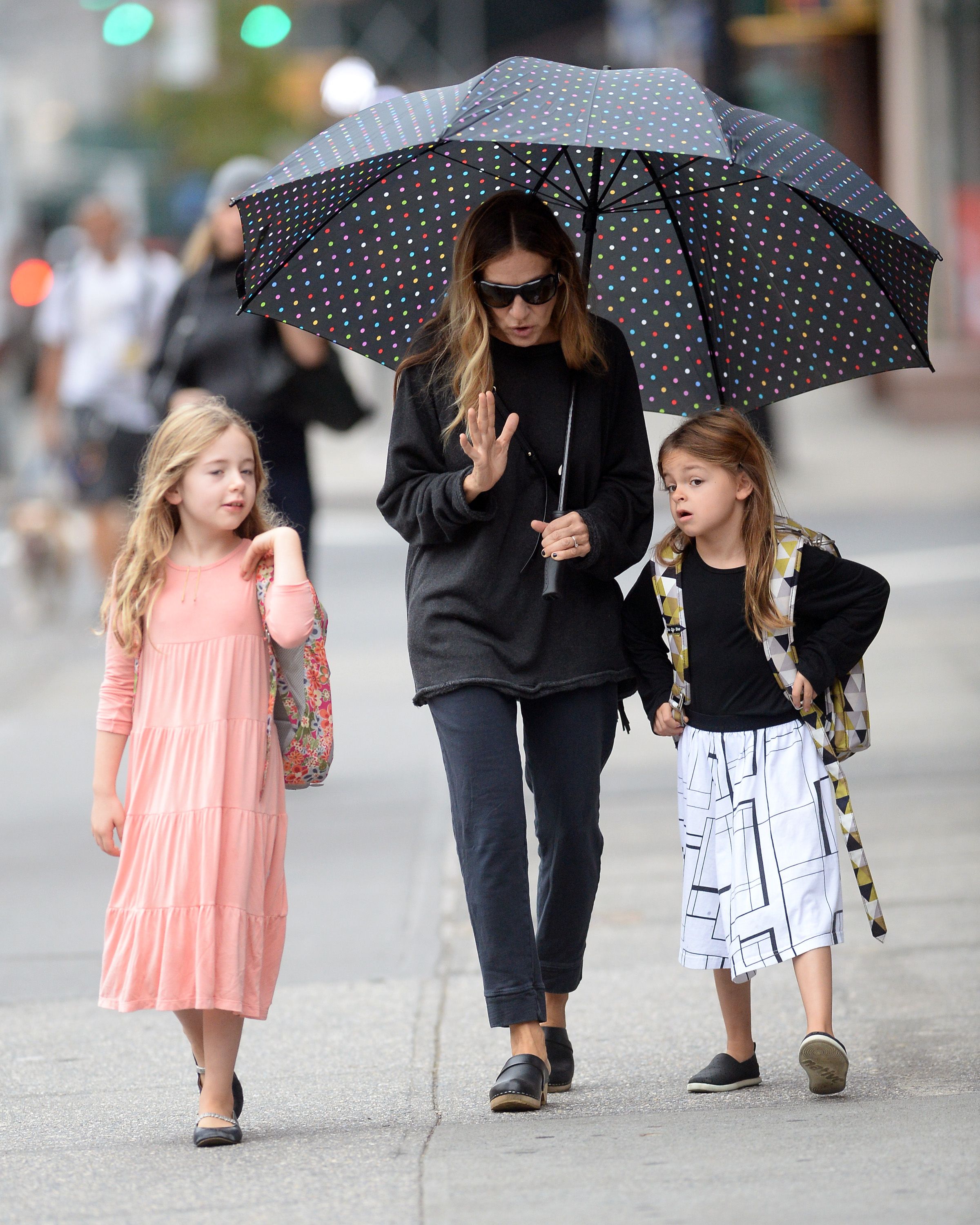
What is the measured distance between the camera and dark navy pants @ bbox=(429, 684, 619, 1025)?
400cm

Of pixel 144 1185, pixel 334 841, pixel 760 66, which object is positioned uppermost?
pixel 760 66

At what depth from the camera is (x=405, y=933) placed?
575 cm

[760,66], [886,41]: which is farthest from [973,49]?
[760,66]

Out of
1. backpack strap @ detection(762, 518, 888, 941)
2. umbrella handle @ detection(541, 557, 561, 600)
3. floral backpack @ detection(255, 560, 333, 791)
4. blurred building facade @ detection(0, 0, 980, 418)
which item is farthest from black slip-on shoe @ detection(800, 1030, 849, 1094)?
blurred building facade @ detection(0, 0, 980, 418)

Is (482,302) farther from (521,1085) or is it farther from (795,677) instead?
(521,1085)

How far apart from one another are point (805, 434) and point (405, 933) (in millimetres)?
16332

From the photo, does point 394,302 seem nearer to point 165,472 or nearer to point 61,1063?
point 165,472

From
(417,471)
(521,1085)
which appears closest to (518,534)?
(417,471)

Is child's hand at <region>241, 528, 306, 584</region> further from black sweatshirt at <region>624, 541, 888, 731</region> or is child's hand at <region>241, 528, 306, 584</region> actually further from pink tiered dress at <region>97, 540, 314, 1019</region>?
black sweatshirt at <region>624, 541, 888, 731</region>

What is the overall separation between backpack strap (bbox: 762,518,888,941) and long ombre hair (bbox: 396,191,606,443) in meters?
0.59

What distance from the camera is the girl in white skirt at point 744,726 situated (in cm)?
398

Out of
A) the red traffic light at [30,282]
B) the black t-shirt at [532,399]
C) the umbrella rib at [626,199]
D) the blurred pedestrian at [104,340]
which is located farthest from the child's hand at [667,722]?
the red traffic light at [30,282]

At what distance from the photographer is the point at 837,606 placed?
4.10 metres

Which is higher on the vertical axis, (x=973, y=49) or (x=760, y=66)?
(x=760, y=66)
